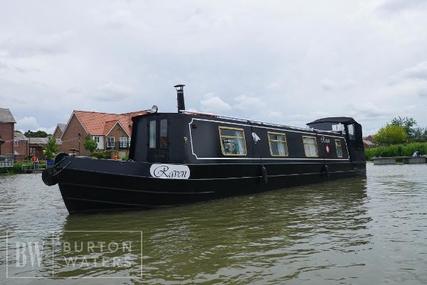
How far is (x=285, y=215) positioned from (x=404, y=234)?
265 centimetres

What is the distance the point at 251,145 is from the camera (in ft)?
44.3

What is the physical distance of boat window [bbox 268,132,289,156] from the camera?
14.8 meters

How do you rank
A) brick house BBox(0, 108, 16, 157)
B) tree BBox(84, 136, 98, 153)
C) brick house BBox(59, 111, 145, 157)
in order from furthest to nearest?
brick house BBox(59, 111, 145, 157) < brick house BBox(0, 108, 16, 157) < tree BBox(84, 136, 98, 153)

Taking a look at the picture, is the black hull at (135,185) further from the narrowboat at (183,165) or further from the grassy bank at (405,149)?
the grassy bank at (405,149)

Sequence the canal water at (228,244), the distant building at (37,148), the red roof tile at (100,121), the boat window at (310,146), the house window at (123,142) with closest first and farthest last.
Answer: the canal water at (228,244), the boat window at (310,146), the red roof tile at (100,121), the house window at (123,142), the distant building at (37,148)

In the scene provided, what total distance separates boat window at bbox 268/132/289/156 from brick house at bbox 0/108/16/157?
44.8 metres

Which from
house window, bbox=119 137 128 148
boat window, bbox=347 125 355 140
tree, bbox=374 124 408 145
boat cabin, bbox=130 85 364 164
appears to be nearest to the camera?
boat cabin, bbox=130 85 364 164

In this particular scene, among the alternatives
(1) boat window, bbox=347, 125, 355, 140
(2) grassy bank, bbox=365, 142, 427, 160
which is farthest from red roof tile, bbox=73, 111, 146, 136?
(1) boat window, bbox=347, 125, 355, 140

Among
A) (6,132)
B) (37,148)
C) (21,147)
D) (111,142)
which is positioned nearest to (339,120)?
(111,142)

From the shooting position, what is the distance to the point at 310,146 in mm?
17562

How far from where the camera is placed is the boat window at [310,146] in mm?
17188

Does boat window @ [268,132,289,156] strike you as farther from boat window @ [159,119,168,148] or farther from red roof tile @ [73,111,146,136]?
red roof tile @ [73,111,146,136]

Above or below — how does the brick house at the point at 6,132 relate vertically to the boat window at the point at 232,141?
above

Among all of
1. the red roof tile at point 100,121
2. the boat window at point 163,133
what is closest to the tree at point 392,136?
the red roof tile at point 100,121
